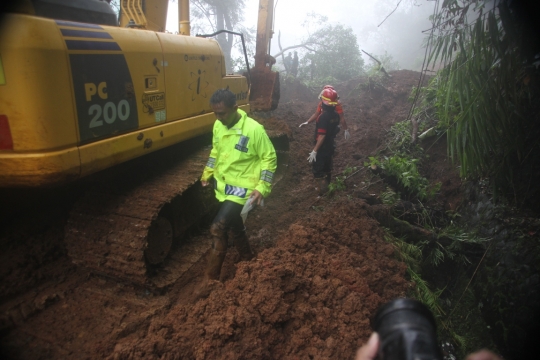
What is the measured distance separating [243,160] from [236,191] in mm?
288

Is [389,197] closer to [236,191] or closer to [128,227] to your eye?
[236,191]

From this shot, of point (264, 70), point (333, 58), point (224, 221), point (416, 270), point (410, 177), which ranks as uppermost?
point (333, 58)

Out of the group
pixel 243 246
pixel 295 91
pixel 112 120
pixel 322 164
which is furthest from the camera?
pixel 295 91

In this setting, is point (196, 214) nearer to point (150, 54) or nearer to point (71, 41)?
point (150, 54)

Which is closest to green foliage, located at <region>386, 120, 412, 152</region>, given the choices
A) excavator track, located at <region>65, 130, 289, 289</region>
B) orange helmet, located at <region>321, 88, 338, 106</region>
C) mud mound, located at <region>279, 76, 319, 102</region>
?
orange helmet, located at <region>321, 88, 338, 106</region>

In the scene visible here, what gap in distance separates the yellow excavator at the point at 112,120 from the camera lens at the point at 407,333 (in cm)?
223

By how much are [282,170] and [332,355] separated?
161 inches

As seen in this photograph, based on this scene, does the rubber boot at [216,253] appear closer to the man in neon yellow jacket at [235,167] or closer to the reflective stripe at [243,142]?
the man in neon yellow jacket at [235,167]

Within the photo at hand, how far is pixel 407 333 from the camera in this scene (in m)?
1.06

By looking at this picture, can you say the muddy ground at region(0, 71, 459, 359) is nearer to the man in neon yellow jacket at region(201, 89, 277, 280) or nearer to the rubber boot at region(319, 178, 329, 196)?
the man in neon yellow jacket at region(201, 89, 277, 280)

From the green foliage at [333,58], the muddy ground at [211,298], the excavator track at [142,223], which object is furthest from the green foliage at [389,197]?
the green foliage at [333,58]

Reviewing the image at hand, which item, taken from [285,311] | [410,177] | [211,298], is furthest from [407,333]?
[410,177]

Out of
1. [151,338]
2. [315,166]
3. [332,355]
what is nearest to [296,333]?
[332,355]

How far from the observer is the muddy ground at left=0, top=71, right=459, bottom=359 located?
2.37m
